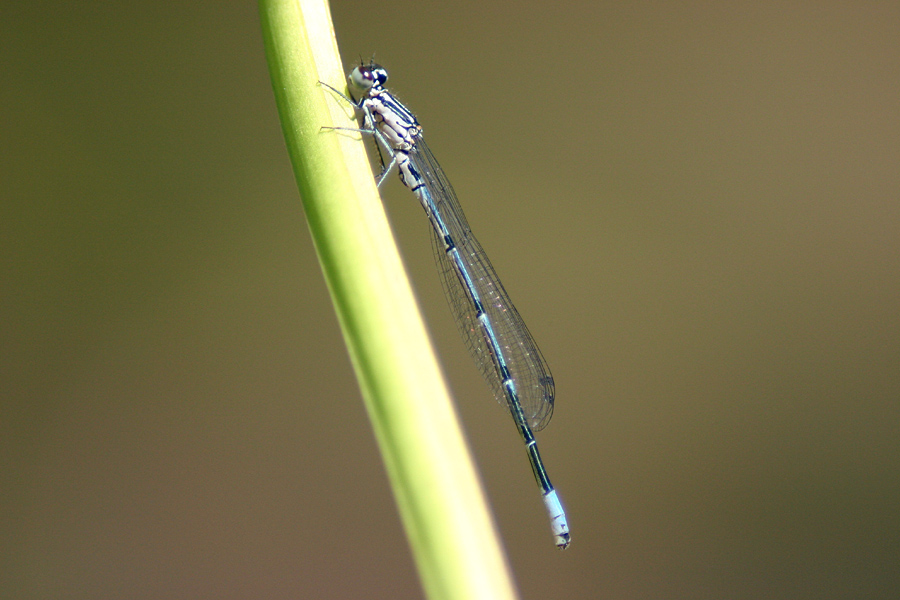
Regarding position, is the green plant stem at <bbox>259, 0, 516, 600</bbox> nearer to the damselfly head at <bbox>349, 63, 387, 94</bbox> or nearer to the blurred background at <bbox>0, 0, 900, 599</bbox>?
the damselfly head at <bbox>349, 63, 387, 94</bbox>

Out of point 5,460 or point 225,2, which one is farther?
point 225,2

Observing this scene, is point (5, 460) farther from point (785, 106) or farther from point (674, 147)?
point (785, 106)

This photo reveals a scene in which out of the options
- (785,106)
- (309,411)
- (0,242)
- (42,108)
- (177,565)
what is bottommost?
(177,565)

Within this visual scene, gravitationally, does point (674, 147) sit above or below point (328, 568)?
above

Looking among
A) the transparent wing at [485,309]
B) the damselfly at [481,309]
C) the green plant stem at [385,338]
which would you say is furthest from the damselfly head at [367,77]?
the green plant stem at [385,338]

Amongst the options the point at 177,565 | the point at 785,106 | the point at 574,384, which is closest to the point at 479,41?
the point at 785,106

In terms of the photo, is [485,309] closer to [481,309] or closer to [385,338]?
[481,309]
